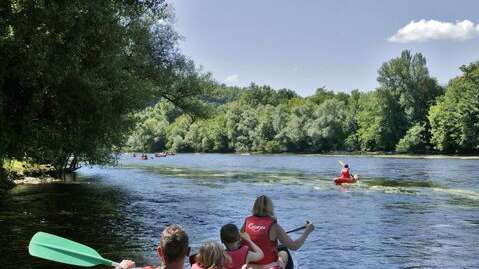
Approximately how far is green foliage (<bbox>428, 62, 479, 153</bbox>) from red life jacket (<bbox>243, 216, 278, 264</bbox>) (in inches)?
3508

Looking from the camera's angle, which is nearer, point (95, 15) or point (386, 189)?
A: point (95, 15)

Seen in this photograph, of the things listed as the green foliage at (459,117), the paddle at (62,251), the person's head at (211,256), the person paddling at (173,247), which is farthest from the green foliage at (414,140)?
the person paddling at (173,247)

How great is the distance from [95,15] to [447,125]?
285 ft

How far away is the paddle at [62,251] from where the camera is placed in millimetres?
6793

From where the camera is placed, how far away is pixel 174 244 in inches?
189

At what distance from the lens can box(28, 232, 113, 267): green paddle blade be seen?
267 inches

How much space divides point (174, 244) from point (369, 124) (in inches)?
4368

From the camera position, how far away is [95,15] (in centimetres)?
1519

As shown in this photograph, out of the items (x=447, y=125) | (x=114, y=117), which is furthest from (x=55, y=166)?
(x=447, y=125)

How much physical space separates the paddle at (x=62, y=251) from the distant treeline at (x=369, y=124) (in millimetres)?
67116

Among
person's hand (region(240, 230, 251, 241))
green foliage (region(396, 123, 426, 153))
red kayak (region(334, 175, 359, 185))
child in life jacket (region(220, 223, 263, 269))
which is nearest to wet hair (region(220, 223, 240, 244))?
child in life jacket (region(220, 223, 263, 269))

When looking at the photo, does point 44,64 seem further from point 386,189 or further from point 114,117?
point 386,189

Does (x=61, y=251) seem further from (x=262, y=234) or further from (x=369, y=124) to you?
(x=369, y=124)

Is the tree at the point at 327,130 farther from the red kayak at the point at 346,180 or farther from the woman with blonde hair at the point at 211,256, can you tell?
the woman with blonde hair at the point at 211,256
